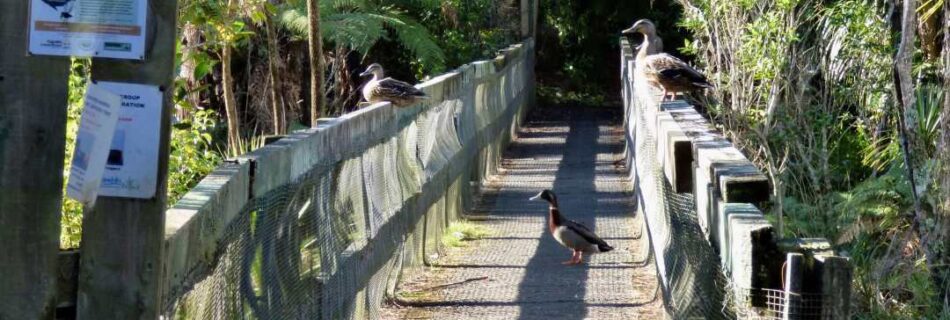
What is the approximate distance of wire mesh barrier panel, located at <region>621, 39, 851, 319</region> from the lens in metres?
3.75

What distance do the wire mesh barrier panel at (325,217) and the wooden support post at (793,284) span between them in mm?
1658

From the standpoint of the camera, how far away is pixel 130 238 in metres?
3.76

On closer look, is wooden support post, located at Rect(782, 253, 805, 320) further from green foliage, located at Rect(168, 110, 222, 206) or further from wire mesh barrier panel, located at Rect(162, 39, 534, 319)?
green foliage, located at Rect(168, 110, 222, 206)

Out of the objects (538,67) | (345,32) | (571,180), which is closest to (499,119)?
(571,180)

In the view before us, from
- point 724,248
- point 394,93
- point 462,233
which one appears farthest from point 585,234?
point 724,248

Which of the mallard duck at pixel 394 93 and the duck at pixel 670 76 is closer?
the mallard duck at pixel 394 93

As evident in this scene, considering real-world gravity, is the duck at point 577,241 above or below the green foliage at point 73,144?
below

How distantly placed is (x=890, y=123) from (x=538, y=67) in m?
16.2

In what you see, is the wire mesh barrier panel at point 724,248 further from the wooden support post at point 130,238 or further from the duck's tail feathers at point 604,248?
the duck's tail feathers at point 604,248

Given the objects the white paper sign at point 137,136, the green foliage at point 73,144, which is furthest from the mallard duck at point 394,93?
the white paper sign at point 137,136

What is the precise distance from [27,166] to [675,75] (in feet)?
27.8

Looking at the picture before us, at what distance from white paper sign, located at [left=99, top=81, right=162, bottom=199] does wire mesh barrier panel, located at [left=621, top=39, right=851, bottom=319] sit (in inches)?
64.0

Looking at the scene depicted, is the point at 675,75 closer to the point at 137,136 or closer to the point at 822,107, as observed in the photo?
the point at 822,107

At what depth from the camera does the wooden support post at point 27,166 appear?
3.70m
